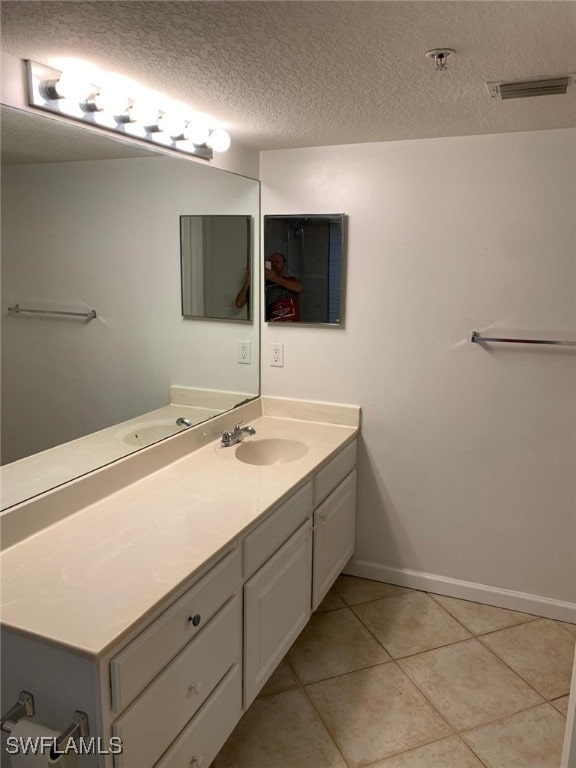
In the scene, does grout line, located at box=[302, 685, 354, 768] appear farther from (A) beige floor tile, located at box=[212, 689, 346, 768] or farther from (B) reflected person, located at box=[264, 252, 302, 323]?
(B) reflected person, located at box=[264, 252, 302, 323]

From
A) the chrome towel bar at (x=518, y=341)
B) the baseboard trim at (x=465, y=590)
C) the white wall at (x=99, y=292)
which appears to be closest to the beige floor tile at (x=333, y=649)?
the baseboard trim at (x=465, y=590)

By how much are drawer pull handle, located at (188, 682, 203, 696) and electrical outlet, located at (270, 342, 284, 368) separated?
160cm

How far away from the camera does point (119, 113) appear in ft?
6.07

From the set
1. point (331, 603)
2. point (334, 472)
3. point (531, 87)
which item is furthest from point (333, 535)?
point (531, 87)

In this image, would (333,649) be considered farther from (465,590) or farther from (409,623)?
(465,590)

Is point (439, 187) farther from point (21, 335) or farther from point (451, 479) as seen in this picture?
point (21, 335)

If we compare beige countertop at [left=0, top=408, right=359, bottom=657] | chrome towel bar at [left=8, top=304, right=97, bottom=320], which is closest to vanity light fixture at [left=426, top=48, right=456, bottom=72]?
chrome towel bar at [left=8, top=304, right=97, bottom=320]

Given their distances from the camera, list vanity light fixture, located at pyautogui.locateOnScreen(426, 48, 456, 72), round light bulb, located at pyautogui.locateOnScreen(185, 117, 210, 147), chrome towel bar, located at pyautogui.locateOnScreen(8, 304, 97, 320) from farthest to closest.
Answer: round light bulb, located at pyautogui.locateOnScreen(185, 117, 210, 147)
chrome towel bar, located at pyautogui.locateOnScreen(8, 304, 97, 320)
vanity light fixture, located at pyautogui.locateOnScreen(426, 48, 456, 72)

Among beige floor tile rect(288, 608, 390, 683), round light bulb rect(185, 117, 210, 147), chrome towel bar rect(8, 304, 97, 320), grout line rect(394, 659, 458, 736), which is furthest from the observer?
beige floor tile rect(288, 608, 390, 683)

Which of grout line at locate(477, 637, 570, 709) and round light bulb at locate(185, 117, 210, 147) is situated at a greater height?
round light bulb at locate(185, 117, 210, 147)

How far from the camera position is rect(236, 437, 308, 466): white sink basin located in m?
2.57

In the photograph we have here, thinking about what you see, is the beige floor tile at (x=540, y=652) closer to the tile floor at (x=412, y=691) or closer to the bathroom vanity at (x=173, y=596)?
the tile floor at (x=412, y=691)

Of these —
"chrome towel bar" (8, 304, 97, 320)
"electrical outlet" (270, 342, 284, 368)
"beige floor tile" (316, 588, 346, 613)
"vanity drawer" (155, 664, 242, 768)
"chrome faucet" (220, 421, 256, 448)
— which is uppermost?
"chrome towel bar" (8, 304, 97, 320)

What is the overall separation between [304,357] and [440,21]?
1700 mm
